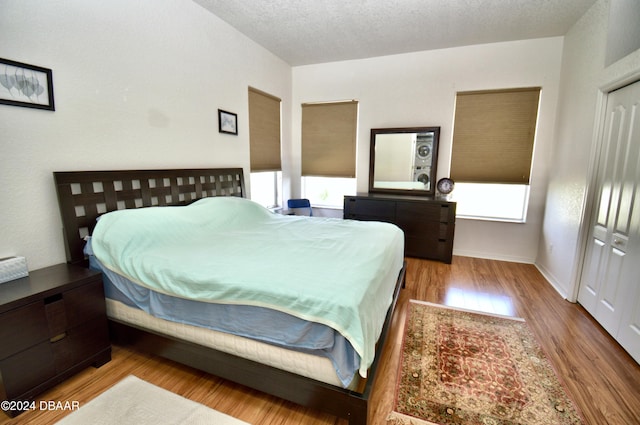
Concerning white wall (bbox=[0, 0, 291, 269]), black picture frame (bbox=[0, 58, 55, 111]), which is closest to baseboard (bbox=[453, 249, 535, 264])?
white wall (bbox=[0, 0, 291, 269])

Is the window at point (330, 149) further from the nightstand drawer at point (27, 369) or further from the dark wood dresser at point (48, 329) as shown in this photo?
the nightstand drawer at point (27, 369)

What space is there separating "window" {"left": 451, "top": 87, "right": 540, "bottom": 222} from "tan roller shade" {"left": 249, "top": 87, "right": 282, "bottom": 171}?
8.78ft

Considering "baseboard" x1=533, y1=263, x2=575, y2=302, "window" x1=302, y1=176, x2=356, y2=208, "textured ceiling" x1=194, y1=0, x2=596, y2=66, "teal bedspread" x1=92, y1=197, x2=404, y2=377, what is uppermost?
"textured ceiling" x1=194, y1=0, x2=596, y2=66

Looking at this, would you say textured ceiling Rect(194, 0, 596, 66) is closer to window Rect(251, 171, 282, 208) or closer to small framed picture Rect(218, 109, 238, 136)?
small framed picture Rect(218, 109, 238, 136)

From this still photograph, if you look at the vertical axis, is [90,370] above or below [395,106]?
below

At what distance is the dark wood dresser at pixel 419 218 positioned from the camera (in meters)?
3.93

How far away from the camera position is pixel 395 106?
14.4ft

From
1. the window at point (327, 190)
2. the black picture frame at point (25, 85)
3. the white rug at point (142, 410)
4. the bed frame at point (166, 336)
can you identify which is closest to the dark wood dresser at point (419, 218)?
the window at point (327, 190)

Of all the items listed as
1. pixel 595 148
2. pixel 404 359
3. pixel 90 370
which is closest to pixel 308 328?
pixel 404 359

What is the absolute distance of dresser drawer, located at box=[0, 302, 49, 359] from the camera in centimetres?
143

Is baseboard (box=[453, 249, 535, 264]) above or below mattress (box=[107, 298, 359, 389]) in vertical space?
below

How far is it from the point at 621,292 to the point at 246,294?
284 centimetres

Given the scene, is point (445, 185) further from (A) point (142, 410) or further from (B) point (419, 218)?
(A) point (142, 410)

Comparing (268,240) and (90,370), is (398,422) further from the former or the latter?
(90,370)
